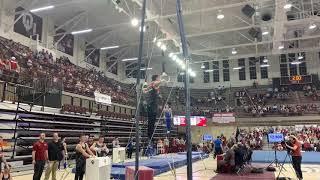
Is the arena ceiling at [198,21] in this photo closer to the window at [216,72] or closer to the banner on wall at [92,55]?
the banner on wall at [92,55]

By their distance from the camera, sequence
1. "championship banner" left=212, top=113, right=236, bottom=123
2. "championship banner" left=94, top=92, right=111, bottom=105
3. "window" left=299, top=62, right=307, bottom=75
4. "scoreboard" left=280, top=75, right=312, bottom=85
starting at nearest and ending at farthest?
"championship banner" left=94, top=92, right=111, bottom=105
"championship banner" left=212, top=113, right=236, bottom=123
"scoreboard" left=280, top=75, right=312, bottom=85
"window" left=299, top=62, right=307, bottom=75

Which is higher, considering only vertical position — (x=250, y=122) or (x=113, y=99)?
(x=113, y=99)

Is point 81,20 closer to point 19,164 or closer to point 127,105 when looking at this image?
point 127,105

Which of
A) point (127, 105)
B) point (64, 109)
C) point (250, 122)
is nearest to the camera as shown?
point (64, 109)

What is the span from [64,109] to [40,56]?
16.3ft

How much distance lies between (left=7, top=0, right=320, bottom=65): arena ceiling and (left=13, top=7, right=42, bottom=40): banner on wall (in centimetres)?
54

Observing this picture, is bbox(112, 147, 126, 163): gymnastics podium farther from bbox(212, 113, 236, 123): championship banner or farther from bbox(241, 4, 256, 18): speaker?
bbox(212, 113, 236, 123): championship banner

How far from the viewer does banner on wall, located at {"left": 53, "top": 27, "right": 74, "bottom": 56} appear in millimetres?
22344

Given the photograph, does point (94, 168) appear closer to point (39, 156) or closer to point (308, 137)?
point (39, 156)

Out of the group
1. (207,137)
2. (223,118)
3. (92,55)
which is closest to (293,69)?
(223,118)

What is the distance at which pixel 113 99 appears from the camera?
939 inches

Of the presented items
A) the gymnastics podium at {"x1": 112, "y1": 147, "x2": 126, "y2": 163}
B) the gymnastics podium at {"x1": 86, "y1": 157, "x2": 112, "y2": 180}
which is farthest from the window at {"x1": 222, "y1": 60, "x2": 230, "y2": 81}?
the gymnastics podium at {"x1": 86, "y1": 157, "x2": 112, "y2": 180}

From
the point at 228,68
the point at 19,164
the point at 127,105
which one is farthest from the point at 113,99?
the point at 228,68

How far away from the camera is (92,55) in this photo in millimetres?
26828
